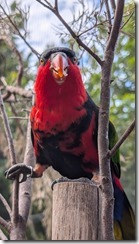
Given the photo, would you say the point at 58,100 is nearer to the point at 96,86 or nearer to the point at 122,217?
the point at 122,217

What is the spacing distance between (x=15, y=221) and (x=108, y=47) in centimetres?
48

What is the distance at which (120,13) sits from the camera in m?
0.90

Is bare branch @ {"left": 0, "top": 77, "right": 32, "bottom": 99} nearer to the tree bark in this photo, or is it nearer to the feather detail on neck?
the tree bark

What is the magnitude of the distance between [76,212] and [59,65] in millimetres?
348

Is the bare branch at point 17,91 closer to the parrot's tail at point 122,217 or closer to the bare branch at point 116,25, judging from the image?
the parrot's tail at point 122,217

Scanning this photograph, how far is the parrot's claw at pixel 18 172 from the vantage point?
1.15 metres

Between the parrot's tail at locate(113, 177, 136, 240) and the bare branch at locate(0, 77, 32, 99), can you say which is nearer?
the parrot's tail at locate(113, 177, 136, 240)

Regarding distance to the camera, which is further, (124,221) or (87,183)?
(124,221)

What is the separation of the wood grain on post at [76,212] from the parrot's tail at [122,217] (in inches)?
11.6

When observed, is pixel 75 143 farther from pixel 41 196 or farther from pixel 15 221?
pixel 41 196

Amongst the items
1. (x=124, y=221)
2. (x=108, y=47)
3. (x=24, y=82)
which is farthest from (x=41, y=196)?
(x=108, y=47)

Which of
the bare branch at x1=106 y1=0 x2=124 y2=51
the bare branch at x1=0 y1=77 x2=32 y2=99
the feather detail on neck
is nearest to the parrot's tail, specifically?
the feather detail on neck

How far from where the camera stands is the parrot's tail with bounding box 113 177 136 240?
1.23 meters

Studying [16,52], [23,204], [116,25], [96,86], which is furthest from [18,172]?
[96,86]
